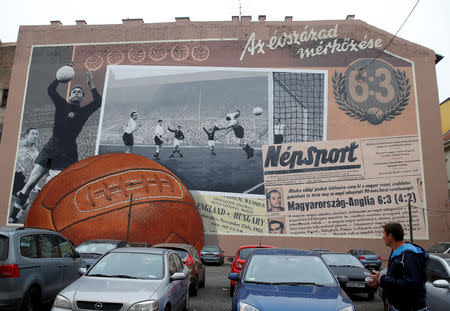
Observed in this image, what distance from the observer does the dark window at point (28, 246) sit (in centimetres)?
674

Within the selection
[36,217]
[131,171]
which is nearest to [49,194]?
[36,217]

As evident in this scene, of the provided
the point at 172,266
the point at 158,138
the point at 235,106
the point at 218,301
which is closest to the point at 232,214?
the point at 158,138

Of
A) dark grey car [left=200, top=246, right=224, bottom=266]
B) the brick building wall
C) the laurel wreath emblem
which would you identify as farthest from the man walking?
the brick building wall

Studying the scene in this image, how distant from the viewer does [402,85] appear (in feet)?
94.6

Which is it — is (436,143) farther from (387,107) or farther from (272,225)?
(272,225)

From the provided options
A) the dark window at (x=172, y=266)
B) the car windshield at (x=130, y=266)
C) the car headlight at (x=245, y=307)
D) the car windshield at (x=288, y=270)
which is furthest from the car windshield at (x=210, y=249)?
the car headlight at (x=245, y=307)

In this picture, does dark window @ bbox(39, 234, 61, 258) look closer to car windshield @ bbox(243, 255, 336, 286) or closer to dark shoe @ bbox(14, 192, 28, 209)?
car windshield @ bbox(243, 255, 336, 286)

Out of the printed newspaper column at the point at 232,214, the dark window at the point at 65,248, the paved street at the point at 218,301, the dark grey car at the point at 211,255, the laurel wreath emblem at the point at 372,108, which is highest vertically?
the laurel wreath emblem at the point at 372,108

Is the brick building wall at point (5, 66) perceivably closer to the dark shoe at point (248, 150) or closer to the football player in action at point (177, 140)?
the football player in action at point (177, 140)

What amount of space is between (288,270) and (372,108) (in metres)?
25.0

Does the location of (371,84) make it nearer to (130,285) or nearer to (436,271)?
(436,271)

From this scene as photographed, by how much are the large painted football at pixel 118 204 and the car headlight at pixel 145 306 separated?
17.1 m

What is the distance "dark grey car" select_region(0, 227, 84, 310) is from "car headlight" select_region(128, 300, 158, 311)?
85.9 inches

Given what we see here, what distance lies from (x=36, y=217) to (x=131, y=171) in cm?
585
